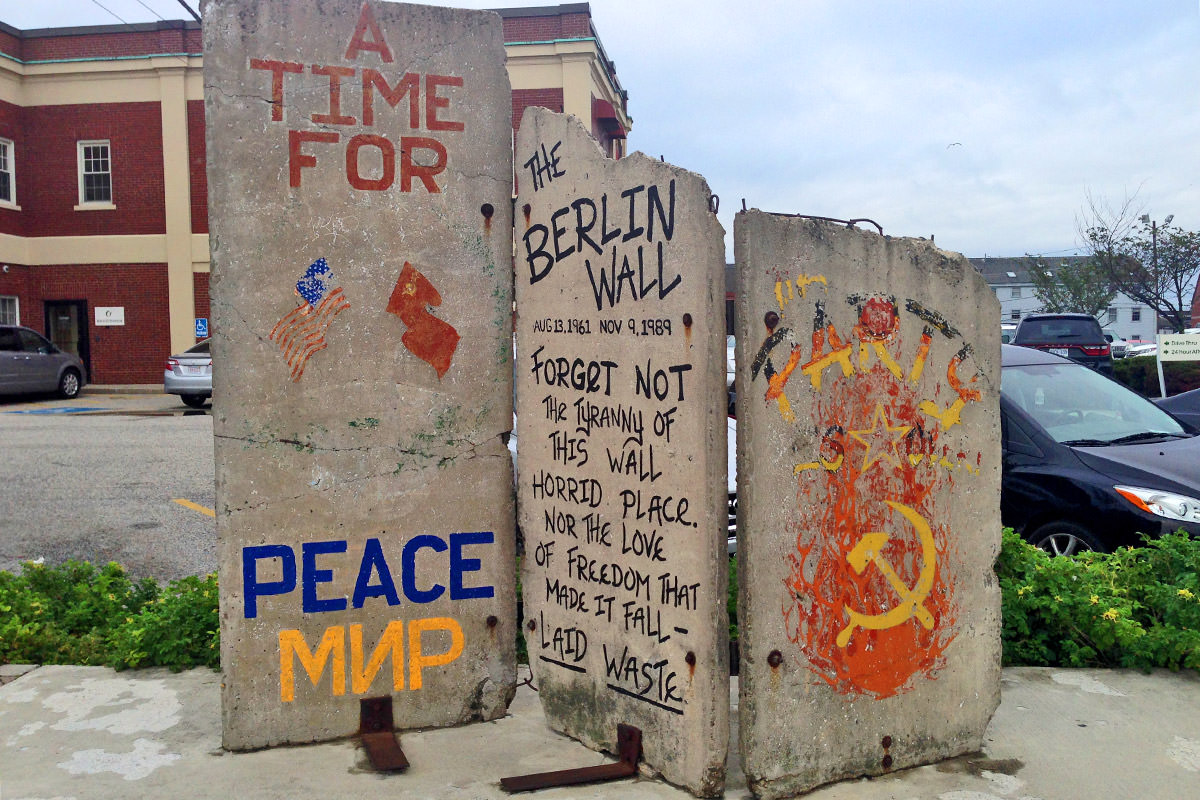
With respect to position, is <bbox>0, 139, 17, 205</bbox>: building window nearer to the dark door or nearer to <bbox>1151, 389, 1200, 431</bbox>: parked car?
the dark door

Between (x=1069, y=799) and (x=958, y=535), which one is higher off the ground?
(x=958, y=535)

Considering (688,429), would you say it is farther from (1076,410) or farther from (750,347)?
(1076,410)

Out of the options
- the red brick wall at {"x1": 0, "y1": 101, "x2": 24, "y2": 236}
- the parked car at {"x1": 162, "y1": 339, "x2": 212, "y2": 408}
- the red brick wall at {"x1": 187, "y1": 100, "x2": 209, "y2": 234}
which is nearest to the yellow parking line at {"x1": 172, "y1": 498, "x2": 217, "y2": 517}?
the parked car at {"x1": 162, "y1": 339, "x2": 212, "y2": 408}

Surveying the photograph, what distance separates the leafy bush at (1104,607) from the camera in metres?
4.57

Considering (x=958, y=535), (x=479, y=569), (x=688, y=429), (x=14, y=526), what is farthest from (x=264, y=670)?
(x=14, y=526)

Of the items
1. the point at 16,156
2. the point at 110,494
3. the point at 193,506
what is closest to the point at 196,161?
the point at 16,156

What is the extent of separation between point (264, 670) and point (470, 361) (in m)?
1.45

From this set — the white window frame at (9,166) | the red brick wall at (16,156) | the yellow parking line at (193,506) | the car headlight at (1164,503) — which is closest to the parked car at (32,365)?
the red brick wall at (16,156)

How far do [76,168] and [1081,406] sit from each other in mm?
24604

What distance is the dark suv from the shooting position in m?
18.2

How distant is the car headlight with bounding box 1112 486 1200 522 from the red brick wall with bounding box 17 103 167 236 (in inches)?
929

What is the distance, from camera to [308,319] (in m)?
3.90

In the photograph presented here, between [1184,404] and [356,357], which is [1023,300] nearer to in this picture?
[1184,404]

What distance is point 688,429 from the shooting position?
11.2ft
